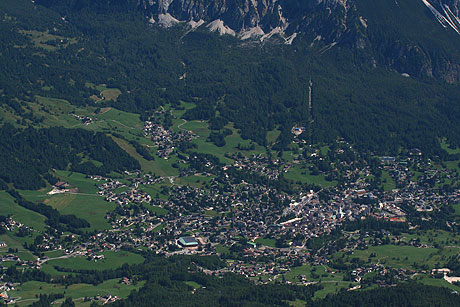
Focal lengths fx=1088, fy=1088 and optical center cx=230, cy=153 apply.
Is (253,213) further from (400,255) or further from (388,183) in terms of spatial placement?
(388,183)

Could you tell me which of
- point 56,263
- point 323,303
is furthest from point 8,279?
point 323,303

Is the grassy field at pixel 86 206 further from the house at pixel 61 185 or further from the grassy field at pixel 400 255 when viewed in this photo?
the grassy field at pixel 400 255

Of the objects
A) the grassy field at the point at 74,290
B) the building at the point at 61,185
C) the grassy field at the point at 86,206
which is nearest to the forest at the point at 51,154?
the building at the point at 61,185

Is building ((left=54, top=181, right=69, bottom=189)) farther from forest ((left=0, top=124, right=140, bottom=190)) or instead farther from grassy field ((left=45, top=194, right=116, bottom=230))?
grassy field ((left=45, top=194, right=116, bottom=230))

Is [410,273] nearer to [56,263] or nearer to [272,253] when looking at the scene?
[272,253]

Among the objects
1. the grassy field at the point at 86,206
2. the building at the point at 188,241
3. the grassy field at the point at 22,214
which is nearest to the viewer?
the building at the point at 188,241

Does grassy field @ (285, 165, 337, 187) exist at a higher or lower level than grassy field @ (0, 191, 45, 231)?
higher

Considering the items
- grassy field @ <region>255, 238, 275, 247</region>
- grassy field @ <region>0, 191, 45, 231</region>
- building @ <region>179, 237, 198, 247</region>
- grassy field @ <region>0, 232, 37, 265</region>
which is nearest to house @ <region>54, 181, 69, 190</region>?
grassy field @ <region>0, 191, 45, 231</region>
